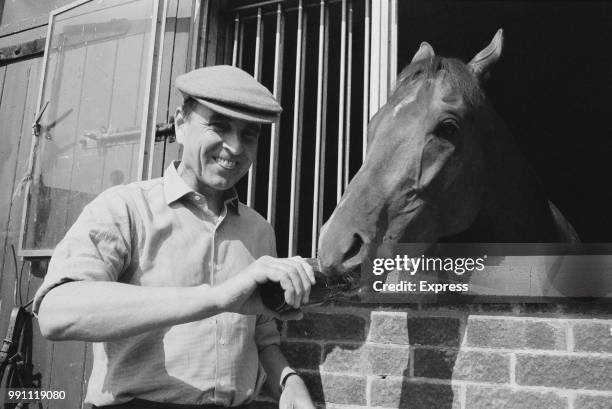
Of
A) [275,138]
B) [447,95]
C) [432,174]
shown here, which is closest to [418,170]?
[432,174]

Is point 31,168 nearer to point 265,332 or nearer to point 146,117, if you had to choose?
point 146,117

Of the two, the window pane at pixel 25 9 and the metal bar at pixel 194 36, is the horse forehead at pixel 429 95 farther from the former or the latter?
the window pane at pixel 25 9

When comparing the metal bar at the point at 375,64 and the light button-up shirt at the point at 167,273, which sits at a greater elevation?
the metal bar at the point at 375,64

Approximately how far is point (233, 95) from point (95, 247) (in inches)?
19.7

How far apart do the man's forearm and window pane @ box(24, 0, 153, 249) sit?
172 cm

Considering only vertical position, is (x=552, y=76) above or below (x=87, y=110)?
above

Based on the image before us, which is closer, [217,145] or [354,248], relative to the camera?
[217,145]

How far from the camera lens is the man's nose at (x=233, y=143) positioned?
1.40m

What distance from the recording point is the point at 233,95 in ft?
4.39

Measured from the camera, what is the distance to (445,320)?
6.25ft

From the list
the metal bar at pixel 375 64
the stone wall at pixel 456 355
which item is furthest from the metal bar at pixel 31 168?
the metal bar at pixel 375 64

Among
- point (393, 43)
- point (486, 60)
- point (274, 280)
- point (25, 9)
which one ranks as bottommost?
point (274, 280)

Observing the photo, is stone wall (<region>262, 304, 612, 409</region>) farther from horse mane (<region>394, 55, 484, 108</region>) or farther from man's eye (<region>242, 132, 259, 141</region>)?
man's eye (<region>242, 132, 259, 141</region>)

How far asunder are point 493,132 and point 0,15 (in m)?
3.80
